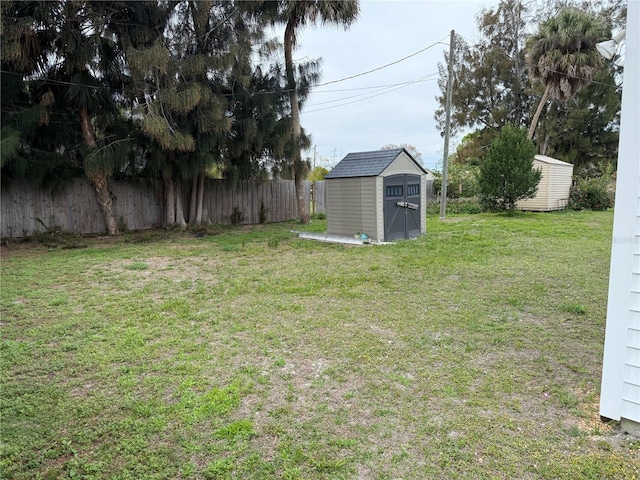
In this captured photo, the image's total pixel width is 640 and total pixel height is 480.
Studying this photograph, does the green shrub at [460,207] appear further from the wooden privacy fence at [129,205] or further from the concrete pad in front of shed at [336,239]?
the concrete pad in front of shed at [336,239]

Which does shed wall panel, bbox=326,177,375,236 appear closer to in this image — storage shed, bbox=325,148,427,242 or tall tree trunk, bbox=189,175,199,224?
storage shed, bbox=325,148,427,242

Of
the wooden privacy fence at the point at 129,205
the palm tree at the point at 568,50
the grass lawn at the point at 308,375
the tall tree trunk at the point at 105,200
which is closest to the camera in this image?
the grass lawn at the point at 308,375

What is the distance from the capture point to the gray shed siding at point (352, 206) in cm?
830

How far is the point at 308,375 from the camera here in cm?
278

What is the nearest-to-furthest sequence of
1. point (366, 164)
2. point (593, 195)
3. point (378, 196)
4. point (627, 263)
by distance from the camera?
point (627, 263) < point (378, 196) < point (366, 164) < point (593, 195)

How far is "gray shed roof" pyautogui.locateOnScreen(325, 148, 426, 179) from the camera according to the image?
823 centimetres

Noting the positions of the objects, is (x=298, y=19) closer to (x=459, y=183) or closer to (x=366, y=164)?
(x=366, y=164)

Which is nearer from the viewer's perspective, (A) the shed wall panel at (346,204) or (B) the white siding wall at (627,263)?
(B) the white siding wall at (627,263)

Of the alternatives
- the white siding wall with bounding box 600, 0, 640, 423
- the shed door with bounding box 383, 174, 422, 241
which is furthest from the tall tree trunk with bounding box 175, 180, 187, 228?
the white siding wall with bounding box 600, 0, 640, 423

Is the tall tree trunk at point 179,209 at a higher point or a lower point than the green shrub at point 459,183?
lower

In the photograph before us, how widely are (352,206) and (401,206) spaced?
1.07 metres

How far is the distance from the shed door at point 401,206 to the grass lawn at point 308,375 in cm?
275

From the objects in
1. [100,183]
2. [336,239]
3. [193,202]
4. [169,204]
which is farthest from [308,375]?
[193,202]

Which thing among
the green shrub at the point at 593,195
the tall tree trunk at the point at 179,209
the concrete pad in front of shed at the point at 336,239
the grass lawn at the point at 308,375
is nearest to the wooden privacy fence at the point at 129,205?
the tall tree trunk at the point at 179,209
